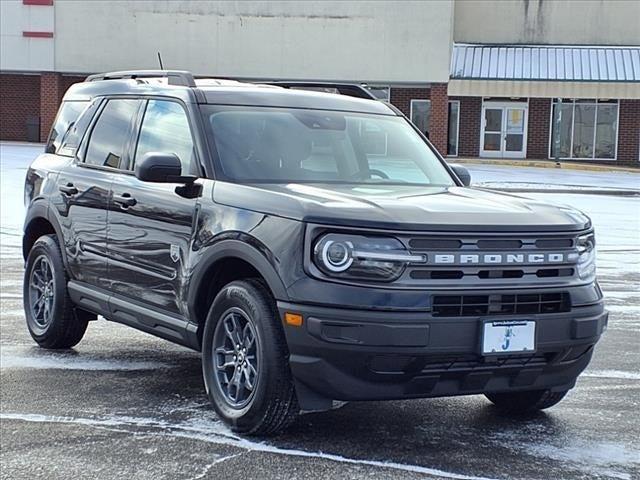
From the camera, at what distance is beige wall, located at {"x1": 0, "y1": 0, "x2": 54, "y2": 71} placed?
3803 cm

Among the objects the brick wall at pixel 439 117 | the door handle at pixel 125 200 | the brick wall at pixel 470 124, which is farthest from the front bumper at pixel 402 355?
the brick wall at pixel 470 124

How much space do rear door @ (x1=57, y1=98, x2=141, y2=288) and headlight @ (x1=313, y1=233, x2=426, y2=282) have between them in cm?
228

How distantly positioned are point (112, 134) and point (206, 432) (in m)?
2.50

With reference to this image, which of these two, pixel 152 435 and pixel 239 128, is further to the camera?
pixel 239 128

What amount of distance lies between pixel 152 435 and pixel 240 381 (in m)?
0.55

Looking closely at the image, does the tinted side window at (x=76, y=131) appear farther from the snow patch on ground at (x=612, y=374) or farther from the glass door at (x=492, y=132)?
the glass door at (x=492, y=132)

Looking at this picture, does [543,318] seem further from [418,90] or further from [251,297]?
[418,90]

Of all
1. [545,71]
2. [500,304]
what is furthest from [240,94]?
[545,71]

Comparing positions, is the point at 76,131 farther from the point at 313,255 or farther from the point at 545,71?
the point at 545,71

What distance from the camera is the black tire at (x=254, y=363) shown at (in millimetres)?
A: 4844

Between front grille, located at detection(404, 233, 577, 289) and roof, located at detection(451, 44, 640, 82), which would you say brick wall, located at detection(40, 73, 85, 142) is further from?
front grille, located at detection(404, 233, 577, 289)

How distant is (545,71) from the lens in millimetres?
36000

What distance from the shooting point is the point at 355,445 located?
507 centimetres

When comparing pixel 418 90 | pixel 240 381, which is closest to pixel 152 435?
pixel 240 381
